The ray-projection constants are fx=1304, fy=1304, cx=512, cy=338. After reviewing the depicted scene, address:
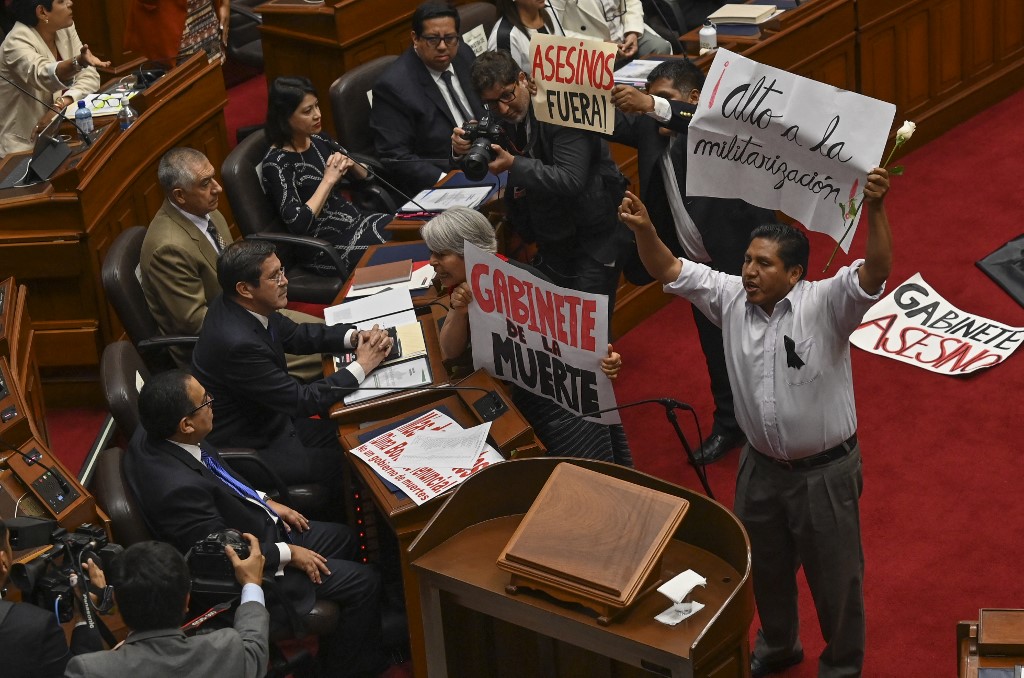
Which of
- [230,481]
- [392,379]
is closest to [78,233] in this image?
[392,379]

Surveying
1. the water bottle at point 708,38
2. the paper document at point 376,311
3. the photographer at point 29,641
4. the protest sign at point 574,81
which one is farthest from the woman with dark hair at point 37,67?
the photographer at point 29,641

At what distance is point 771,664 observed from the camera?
13.3 feet

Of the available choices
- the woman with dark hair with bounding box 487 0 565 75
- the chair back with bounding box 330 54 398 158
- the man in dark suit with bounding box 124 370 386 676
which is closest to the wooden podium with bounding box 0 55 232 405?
the chair back with bounding box 330 54 398 158

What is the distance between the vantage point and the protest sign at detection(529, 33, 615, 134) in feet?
14.6

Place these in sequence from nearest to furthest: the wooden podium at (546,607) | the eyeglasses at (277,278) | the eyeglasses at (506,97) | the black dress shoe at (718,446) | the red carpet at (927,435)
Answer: the wooden podium at (546,607), the red carpet at (927,435), the eyeglasses at (277,278), the eyeglasses at (506,97), the black dress shoe at (718,446)

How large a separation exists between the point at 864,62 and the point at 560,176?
118 inches

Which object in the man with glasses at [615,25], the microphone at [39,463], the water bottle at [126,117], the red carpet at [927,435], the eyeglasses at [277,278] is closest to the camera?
the microphone at [39,463]

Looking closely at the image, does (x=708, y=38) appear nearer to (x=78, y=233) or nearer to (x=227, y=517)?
(x=78, y=233)

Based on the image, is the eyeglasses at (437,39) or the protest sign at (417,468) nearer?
Result: the protest sign at (417,468)

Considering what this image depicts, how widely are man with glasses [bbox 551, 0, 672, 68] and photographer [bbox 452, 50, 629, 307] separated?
1802 mm

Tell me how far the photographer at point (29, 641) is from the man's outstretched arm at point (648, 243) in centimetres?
182

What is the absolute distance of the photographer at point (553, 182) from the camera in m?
4.61

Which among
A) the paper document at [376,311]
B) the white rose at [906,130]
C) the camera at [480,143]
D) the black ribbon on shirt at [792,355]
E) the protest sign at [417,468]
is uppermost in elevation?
the white rose at [906,130]

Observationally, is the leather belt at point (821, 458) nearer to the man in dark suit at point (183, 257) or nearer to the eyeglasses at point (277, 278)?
the eyeglasses at point (277, 278)
